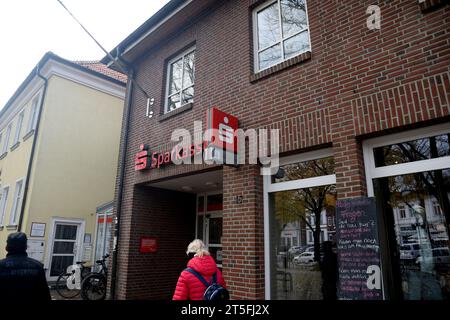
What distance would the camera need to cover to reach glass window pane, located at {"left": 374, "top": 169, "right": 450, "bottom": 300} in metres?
3.90

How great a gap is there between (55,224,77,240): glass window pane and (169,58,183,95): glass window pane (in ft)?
25.3

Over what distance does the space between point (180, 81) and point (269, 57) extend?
292 cm

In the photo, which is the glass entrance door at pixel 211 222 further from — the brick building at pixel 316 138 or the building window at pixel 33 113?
the building window at pixel 33 113

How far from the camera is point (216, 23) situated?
734cm

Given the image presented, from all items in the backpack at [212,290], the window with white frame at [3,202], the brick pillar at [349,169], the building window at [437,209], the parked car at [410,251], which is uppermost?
the window with white frame at [3,202]

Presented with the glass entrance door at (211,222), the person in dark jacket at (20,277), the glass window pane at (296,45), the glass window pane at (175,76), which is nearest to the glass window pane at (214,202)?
the glass entrance door at (211,222)

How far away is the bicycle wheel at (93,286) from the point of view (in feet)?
30.7

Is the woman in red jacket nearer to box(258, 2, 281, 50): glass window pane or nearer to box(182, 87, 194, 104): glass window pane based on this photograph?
box(258, 2, 281, 50): glass window pane

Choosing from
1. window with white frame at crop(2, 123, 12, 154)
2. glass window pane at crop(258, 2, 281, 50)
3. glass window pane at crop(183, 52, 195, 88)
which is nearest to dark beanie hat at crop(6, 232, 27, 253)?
glass window pane at crop(258, 2, 281, 50)

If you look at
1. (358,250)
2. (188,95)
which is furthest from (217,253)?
(358,250)

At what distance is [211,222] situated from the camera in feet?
30.9

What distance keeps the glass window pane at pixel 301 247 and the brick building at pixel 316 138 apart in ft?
0.06

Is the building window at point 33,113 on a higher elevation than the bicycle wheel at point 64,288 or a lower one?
higher
